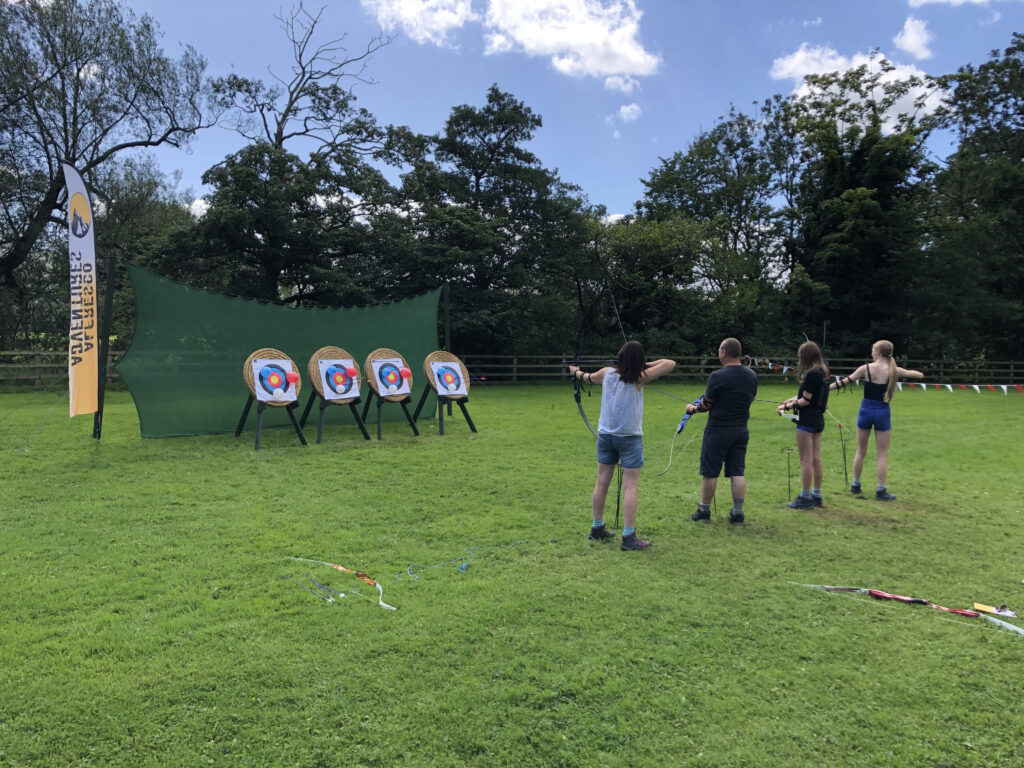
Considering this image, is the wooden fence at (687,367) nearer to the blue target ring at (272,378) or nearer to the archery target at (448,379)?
the archery target at (448,379)

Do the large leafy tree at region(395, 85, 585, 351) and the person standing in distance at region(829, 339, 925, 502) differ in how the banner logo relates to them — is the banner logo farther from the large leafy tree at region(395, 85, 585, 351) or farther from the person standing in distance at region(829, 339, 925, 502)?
the large leafy tree at region(395, 85, 585, 351)

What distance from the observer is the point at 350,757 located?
2.13 m

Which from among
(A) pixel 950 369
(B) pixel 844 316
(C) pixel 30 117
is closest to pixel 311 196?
(C) pixel 30 117

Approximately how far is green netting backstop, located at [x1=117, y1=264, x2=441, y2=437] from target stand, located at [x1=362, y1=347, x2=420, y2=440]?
880mm

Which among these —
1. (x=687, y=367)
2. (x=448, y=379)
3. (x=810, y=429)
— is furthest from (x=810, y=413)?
(x=687, y=367)

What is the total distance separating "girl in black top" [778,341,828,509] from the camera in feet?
17.5

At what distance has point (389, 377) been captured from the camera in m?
9.31

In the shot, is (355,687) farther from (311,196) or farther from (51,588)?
(311,196)

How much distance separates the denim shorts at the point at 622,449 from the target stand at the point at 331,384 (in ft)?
16.8

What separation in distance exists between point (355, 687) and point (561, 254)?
21702 millimetres

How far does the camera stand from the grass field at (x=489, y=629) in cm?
224

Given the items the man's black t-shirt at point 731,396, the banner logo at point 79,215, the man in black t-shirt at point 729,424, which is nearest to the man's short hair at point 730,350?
the man in black t-shirt at point 729,424

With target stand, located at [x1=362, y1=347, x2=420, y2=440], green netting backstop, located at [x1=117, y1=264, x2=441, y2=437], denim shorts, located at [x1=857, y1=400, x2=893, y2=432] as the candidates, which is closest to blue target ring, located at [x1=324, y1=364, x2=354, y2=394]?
target stand, located at [x1=362, y1=347, x2=420, y2=440]

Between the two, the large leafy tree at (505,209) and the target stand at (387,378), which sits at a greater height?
the large leafy tree at (505,209)
